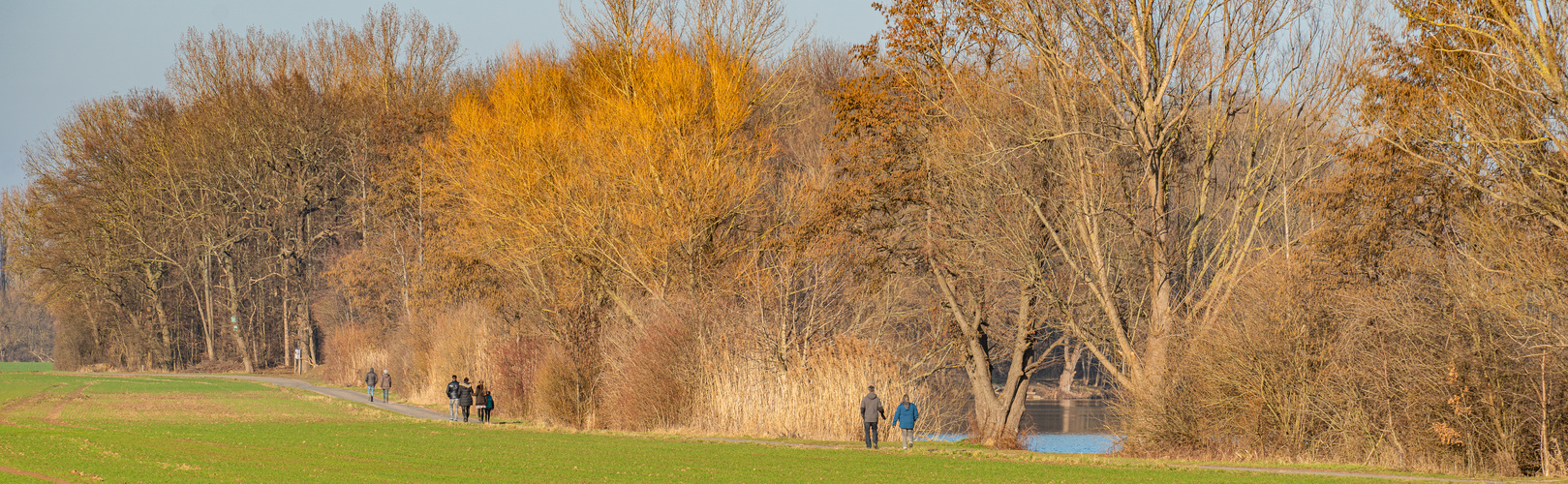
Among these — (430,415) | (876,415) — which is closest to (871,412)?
(876,415)

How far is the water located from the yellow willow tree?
31.2ft

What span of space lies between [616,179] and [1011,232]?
13.1 meters

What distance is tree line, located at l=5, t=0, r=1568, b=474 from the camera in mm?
20281

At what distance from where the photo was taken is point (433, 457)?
803 inches

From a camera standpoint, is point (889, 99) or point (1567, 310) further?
point (889, 99)

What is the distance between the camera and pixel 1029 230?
3012 cm

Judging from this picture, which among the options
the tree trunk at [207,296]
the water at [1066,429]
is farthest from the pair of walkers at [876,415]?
the tree trunk at [207,296]

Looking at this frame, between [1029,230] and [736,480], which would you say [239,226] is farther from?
[736,480]

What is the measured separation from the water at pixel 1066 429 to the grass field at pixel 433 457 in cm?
681

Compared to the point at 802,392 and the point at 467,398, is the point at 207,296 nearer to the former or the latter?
the point at 467,398

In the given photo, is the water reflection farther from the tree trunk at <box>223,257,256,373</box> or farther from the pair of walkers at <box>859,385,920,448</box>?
the tree trunk at <box>223,257,256,373</box>

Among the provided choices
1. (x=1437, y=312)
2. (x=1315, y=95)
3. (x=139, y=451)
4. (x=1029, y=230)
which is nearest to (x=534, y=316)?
Result: (x=1029, y=230)

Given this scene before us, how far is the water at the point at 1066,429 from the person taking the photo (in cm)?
3159

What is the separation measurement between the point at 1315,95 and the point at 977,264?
9.28 m
